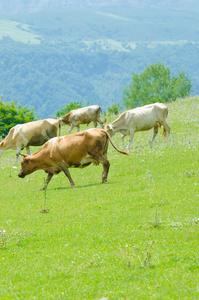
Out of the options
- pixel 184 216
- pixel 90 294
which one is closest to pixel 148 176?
pixel 184 216

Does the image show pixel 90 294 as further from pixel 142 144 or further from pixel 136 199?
pixel 142 144

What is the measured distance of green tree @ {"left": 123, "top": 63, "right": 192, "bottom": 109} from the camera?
5069 inches

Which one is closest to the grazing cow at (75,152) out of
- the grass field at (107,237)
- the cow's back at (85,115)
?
the grass field at (107,237)

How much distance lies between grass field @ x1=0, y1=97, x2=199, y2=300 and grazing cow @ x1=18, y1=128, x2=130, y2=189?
2.79 ft

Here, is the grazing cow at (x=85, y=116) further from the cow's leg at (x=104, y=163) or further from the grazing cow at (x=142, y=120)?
the cow's leg at (x=104, y=163)

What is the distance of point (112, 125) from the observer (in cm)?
2812

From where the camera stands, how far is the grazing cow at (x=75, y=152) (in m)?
18.3

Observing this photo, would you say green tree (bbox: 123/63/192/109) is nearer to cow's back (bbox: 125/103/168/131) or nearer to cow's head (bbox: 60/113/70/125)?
cow's head (bbox: 60/113/70/125)

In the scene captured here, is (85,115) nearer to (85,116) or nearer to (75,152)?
(85,116)

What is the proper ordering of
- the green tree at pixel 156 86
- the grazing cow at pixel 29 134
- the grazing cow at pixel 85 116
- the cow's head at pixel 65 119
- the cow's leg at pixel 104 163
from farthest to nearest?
1. the green tree at pixel 156 86
2. the cow's head at pixel 65 119
3. the grazing cow at pixel 85 116
4. the grazing cow at pixel 29 134
5. the cow's leg at pixel 104 163

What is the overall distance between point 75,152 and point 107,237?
8180 mm

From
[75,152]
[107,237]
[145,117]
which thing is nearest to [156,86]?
[145,117]

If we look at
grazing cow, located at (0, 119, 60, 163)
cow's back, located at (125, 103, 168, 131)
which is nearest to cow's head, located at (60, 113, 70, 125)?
grazing cow, located at (0, 119, 60, 163)

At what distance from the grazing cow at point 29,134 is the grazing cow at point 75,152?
27.8 feet
